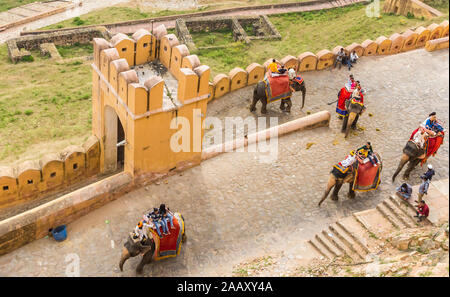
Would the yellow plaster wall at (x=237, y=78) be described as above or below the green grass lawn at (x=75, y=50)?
above

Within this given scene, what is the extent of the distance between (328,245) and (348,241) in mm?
471

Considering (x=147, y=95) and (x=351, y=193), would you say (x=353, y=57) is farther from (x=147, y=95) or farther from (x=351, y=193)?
(x=147, y=95)

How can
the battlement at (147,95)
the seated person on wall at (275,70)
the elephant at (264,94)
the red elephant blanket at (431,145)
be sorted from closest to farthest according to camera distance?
the battlement at (147,95) < the red elephant blanket at (431,145) < the seated person on wall at (275,70) < the elephant at (264,94)

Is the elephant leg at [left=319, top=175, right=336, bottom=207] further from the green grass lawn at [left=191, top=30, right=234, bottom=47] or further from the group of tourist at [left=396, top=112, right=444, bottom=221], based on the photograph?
the green grass lawn at [left=191, top=30, right=234, bottom=47]

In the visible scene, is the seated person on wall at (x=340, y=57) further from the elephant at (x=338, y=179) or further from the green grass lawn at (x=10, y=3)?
the green grass lawn at (x=10, y=3)

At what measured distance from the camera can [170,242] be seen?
12.0m

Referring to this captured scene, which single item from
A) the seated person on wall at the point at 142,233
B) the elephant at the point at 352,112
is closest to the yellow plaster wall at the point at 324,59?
the elephant at the point at 352,112

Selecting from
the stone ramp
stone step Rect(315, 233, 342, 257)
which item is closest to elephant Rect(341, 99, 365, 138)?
stone step Rect(315, 233, 342, 257)

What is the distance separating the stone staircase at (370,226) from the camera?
12.4 metres

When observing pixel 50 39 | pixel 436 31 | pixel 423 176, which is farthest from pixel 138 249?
pixel 50 39

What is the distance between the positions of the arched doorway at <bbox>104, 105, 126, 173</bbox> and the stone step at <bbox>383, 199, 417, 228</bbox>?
7030 millimetres

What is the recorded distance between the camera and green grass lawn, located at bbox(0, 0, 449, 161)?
19125 mm

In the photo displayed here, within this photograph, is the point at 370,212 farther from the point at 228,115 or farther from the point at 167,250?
the point at 228,115
